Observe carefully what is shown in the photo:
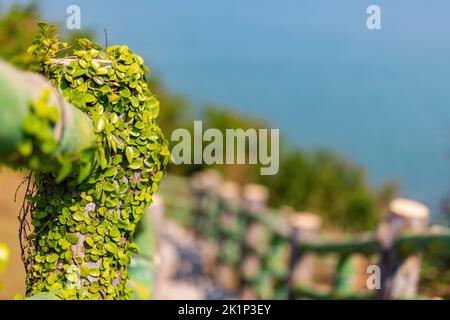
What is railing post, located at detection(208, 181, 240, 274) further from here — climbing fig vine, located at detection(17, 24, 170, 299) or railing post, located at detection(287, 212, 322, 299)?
climbing fig vine, located at detection(17, 24, 170, 299)

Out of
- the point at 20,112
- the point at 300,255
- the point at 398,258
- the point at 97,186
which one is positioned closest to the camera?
the point at 20,112

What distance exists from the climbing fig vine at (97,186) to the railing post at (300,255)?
129 inches

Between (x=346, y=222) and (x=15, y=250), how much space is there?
239 inches

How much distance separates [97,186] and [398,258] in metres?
2.04

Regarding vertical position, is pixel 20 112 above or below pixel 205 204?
above

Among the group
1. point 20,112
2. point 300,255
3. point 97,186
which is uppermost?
point 20,112

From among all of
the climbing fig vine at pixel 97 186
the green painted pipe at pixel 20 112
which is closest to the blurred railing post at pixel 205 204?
the climbing fig vine at pixel 97 186

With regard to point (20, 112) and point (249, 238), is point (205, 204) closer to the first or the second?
point (249, 238)

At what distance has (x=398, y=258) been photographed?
3137 millimetres

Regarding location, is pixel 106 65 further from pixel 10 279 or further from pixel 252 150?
pixel 252 150

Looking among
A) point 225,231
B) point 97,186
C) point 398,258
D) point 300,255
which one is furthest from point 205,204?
point 97,186

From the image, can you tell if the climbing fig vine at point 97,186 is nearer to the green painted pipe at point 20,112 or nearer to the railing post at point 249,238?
the green painted pipe at point 20,112

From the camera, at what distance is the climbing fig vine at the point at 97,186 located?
4.84 feet
